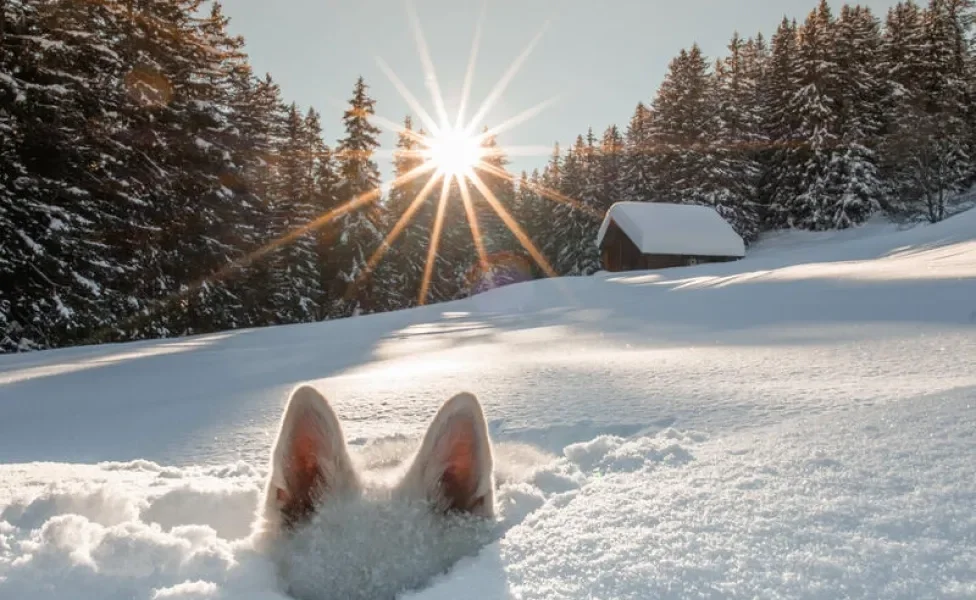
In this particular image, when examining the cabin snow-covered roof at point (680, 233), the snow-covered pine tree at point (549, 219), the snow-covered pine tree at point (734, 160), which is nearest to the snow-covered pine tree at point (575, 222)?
the snow-covered pine tree at point (549, 219)

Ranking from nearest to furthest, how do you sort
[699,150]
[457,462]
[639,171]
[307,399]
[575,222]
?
[307,399]
[457,462]
[699,150]
[639,171]
[575,222]

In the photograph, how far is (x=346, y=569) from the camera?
1534 millimetres

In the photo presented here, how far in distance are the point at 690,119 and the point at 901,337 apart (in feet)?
148

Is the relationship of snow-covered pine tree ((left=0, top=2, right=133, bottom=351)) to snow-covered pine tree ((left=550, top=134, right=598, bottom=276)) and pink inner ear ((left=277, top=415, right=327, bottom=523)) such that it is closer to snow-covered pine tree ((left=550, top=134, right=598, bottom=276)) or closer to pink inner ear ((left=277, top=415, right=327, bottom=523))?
pink inner ear ((left=277, top=415, right=327, bottom=523))

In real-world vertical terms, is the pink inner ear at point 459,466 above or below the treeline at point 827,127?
below

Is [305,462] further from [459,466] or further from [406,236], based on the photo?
[406,236]

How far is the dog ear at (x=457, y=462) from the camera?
73.3 inches

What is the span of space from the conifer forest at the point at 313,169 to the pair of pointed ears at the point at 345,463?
57.3 feet

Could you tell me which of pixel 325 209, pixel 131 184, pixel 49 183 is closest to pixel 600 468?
pixel 49 183

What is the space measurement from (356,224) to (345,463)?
124 ft

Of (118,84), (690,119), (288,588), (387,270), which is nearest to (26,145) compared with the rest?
(118,84)

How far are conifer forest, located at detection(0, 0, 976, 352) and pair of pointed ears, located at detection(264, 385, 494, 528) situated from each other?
17474mm

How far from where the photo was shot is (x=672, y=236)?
32.3 metres

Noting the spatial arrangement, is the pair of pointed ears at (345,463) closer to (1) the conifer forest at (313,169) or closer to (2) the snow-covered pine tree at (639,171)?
(1) the conifer forest at (313,169)
